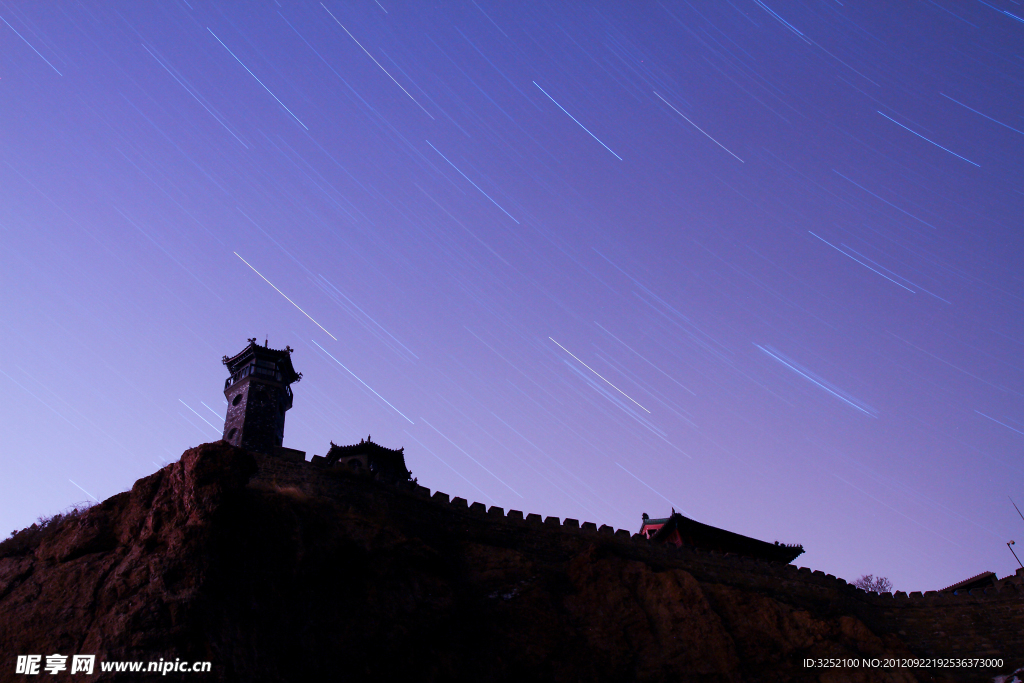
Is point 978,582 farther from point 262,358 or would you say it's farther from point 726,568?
point 262,358

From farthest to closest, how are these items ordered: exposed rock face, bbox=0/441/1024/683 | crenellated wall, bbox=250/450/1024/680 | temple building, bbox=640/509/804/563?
1. temple building, bbox=640/509/804/563
2. crenellated wall, bbox=250/450/1024/680
3. exposed rock face, bbox=0/441/1024/683

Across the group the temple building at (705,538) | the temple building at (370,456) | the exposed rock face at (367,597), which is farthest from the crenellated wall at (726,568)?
the temple building at (370,456)

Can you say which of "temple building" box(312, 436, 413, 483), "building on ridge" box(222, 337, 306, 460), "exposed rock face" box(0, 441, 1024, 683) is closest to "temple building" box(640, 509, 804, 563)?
"exposed rock face" box(0, 441, 1024, 683)

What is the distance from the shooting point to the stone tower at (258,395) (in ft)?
124

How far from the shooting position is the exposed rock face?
Result: 59.9ft

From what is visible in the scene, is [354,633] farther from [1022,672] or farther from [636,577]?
[1022,672]

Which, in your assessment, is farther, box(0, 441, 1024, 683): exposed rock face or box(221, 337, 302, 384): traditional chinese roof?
box(221, 337, 302, 384): traditional chinese roof

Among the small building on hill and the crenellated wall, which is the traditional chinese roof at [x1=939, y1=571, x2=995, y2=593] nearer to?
the small building on hill

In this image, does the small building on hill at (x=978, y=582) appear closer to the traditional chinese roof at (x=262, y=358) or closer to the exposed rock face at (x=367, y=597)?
the exposed rock face at (x=367, y=597)

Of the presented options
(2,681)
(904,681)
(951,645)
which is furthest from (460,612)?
(951,645)

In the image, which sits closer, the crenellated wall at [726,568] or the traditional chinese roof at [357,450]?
the crenellated wall at [726,568]

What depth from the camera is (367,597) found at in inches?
850

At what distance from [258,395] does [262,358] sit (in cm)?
248

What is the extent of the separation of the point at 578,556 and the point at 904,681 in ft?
40.4
